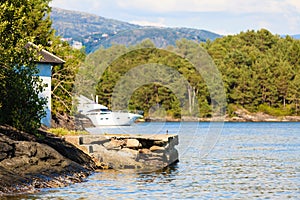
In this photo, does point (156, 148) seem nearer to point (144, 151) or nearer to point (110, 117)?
point (144, 151)

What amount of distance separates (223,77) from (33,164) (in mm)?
97262

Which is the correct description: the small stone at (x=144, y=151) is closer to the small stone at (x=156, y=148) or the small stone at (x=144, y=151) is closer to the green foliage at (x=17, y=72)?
the small stone at (x=156, y=148)

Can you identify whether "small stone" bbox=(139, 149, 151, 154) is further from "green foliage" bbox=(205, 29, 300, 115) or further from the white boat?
"green foliage" bbox=(205, 29, 300, 115)

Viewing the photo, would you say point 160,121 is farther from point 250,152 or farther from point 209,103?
point 250,152

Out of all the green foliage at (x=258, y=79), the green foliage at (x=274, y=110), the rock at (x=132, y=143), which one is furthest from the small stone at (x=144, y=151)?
the green foliage at (x=274, y=110)

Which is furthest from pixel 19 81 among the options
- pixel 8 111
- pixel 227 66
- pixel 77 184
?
pixel 227 66

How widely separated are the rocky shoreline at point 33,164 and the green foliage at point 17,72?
0.74 meters

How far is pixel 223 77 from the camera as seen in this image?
120750mm

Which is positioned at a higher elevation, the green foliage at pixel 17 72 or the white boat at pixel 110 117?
the green foliage at pixel 17 72

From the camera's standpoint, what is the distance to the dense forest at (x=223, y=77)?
64312 mm

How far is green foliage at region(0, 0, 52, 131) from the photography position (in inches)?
1017

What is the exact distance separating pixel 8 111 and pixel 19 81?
1.59 meters

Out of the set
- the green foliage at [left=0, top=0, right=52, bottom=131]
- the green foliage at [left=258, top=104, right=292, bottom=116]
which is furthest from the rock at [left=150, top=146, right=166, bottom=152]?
the green foliage at [left=258, top=104, right=292, bottom=116]

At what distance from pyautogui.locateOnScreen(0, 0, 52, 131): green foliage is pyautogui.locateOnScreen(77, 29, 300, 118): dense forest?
26.9 m
